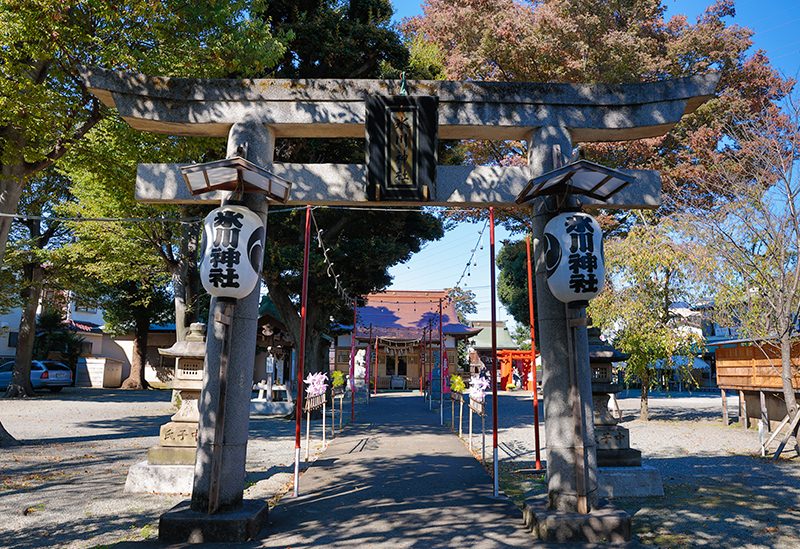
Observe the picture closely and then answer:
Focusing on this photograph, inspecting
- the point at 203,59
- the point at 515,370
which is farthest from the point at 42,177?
the point at 515,370

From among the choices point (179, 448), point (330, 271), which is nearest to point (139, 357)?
point (330, 271)

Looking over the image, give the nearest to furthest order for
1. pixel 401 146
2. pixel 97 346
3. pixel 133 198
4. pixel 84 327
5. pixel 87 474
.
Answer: pixel 401 146, pixel 87 474, pixel 133 198, pixel 84 327, pixel 97 346

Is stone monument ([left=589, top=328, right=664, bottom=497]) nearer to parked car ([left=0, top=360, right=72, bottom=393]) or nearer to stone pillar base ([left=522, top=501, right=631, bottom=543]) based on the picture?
stone pillar base ([left=522, top=501, right=631, bottom=543])

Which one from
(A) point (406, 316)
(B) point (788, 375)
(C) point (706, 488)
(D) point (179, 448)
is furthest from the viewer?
(A) point (406, 316)

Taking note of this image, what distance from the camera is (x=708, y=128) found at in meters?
17.1

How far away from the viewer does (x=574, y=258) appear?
18.4 feet

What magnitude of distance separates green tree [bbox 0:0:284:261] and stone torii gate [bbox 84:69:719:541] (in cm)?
410

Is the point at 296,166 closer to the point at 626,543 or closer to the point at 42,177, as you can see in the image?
the point at 626,543

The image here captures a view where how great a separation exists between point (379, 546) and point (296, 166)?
433cm

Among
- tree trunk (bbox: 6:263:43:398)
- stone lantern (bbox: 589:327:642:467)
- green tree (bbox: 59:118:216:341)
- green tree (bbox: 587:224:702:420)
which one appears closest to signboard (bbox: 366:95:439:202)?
stone lantern (bbox: 589:327:642:467)

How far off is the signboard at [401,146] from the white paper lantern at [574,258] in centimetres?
162

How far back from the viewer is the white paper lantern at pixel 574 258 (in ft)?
18.2

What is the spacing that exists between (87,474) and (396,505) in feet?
18.1

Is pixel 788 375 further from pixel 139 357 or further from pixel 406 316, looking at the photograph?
pixel 139 357
